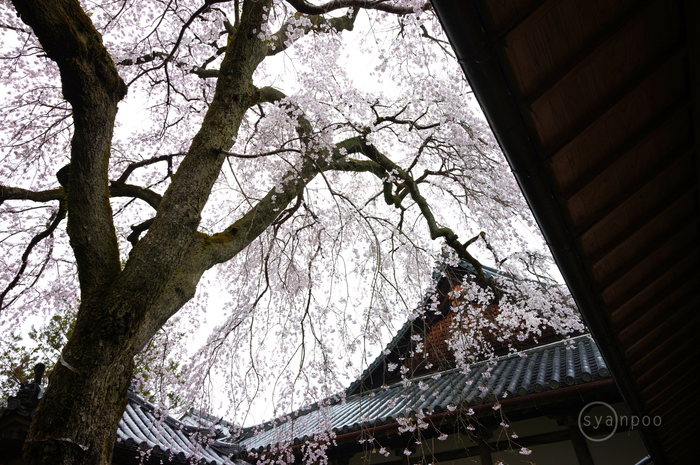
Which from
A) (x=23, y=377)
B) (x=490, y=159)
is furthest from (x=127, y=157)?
(x=23, y=377)

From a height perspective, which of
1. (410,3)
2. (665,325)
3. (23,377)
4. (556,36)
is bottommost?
(665,325)

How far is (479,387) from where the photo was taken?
570 centimetres

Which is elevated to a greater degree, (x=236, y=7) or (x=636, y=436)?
(x=236, y=7)

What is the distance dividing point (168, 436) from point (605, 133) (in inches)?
338

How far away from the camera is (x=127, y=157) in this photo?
6316mm

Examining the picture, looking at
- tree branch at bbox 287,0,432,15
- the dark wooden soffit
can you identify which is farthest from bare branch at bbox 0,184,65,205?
the dark wooden soffit

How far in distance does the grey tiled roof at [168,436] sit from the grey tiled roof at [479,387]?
50.8 inches

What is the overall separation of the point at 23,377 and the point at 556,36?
57.3ft

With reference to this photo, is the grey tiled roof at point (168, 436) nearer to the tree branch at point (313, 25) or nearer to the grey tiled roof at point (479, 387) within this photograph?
the grey tiled roof at point (479, 387)

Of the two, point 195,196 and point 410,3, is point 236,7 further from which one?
point 195,196

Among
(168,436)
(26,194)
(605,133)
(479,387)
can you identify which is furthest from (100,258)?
(168,436)

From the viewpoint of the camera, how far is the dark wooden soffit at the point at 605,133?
117 centimetres

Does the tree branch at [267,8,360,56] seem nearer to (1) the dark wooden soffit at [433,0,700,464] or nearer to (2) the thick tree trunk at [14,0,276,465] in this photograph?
(2) the thick tree trunk at [14,0,276,465]

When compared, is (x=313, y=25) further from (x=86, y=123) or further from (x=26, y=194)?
(x=26, y=194)
